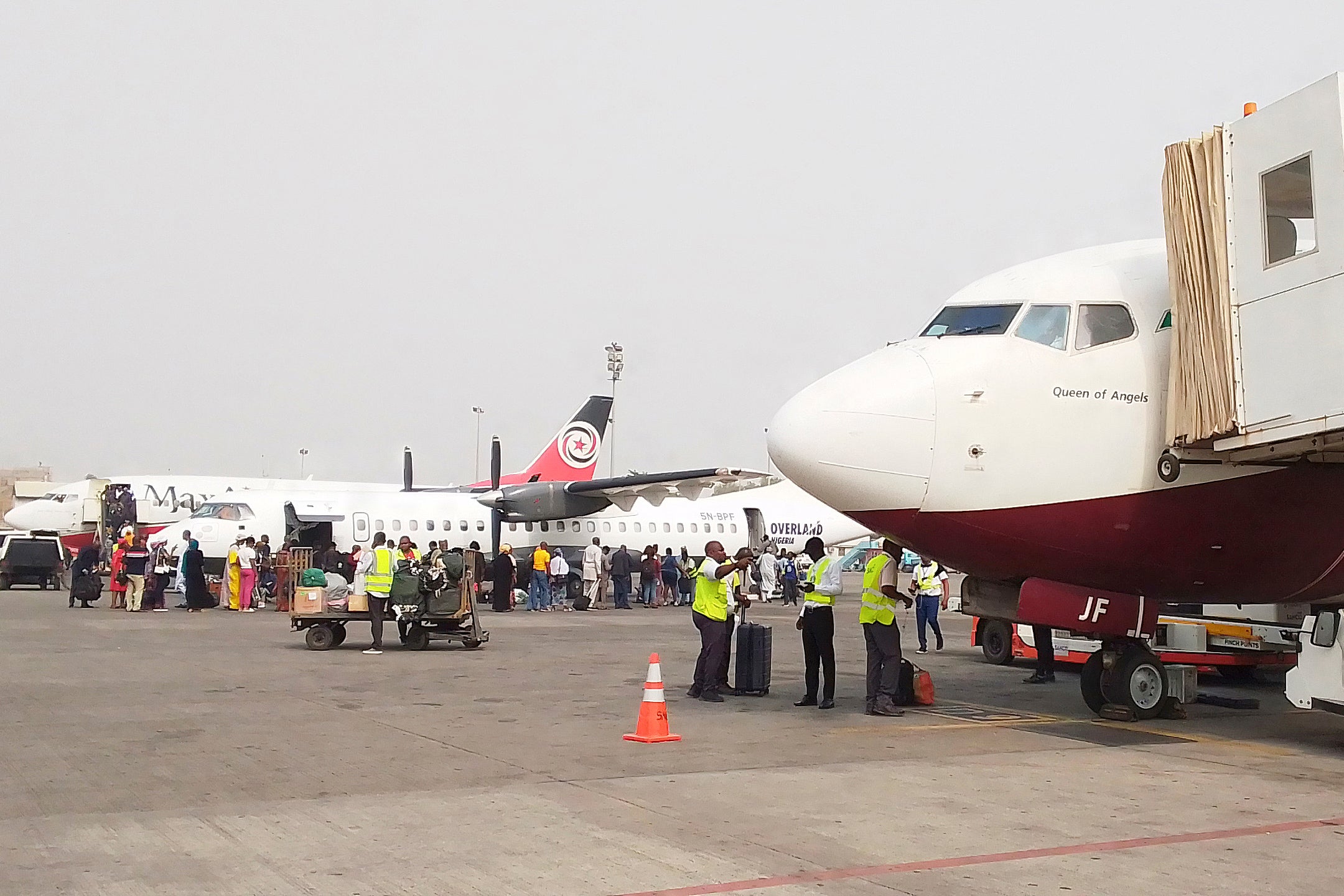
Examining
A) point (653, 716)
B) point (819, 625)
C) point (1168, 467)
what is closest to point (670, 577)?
point (819, 625)

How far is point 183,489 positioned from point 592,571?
15806 millimetres

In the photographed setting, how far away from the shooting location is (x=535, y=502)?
31734 mm

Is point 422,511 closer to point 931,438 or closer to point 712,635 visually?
point 712,635

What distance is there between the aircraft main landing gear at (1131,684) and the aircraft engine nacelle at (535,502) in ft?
71.8

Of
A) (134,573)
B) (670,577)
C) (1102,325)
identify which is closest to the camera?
(1102,325)

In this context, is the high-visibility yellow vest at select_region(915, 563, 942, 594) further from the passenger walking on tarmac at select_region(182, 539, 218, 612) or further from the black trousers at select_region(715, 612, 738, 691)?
the passenger walking on tarmac at select_region(182, 539, 218, 612)

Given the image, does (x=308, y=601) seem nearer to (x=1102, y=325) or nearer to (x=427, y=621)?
(x=427, y=621)

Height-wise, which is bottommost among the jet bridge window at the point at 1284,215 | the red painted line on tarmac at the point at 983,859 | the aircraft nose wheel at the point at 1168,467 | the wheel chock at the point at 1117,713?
the red painted line on tarmac at the point at 983,859

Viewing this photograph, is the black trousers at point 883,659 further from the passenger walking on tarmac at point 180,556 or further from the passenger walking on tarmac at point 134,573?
the passenger walking on tarmac at point 180,556

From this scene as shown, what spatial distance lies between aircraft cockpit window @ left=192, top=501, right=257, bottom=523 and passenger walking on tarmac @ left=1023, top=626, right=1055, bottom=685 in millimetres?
20934

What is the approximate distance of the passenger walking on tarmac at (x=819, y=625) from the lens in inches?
460

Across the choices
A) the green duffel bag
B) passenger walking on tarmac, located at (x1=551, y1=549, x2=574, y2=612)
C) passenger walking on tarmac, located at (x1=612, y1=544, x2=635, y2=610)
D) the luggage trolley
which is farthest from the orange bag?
passenger walking on tarmac, located at (x1=612, y1=544, x2=635, y2=610)

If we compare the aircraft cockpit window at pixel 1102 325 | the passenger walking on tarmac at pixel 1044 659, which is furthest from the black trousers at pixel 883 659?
the passenger walking on tarmac at pixel 1044 659

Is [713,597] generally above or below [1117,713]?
above
